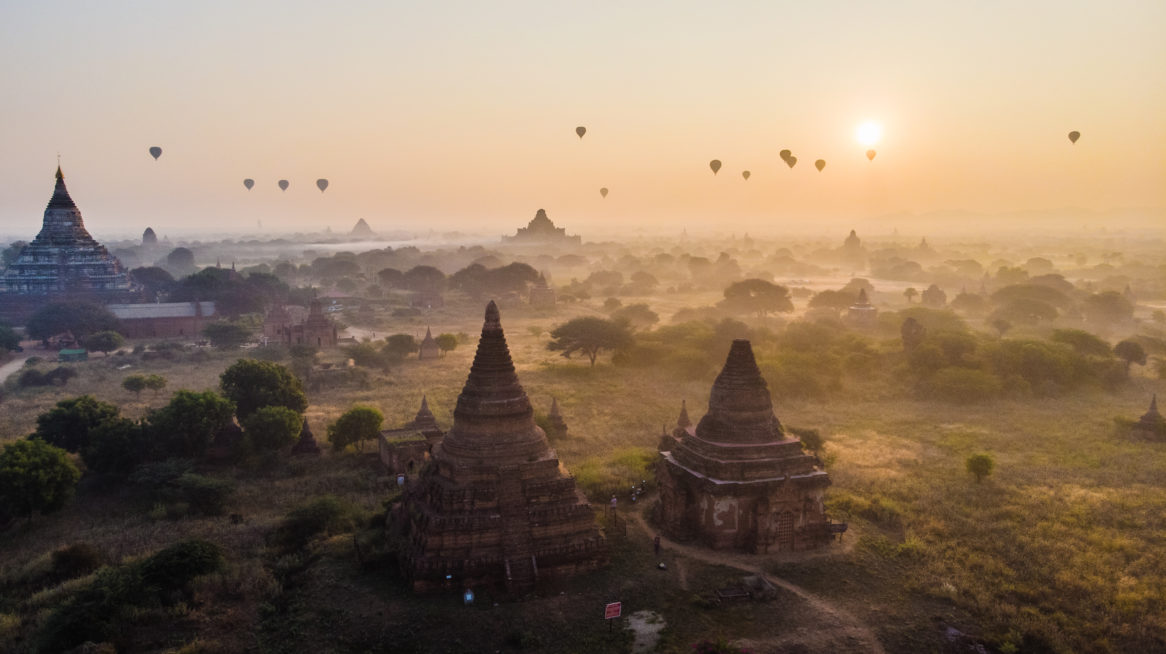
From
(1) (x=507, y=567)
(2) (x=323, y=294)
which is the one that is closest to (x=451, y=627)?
(1) (x=507, y=567)

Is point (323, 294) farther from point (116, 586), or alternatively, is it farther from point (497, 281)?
point (116, 586)

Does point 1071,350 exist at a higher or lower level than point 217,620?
higher

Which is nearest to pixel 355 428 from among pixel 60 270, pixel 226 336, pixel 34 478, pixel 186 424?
pixel 186 424

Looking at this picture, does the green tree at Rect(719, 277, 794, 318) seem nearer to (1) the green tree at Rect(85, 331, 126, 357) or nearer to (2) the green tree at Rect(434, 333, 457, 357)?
(2) the green tree at Rect(434, 333, 457, 357)

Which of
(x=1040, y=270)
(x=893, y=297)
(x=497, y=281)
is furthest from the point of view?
(x=1040, y=270)

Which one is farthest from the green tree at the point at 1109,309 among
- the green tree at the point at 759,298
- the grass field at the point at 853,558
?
the grass field at the point at 853,558

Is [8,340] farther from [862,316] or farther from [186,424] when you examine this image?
[862,316]

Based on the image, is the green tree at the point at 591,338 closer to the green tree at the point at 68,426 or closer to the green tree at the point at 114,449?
the green tree at the point at 114,449
